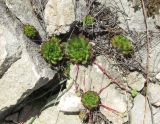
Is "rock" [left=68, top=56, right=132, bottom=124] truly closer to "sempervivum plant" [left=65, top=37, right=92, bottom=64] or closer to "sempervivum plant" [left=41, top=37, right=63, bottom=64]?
"sempervivum plant" [left=65, top=37, right=92, bottom=64]

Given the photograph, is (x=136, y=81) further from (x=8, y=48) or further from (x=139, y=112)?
(x=8, y=48)

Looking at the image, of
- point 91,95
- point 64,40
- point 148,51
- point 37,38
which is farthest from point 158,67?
point 37,38

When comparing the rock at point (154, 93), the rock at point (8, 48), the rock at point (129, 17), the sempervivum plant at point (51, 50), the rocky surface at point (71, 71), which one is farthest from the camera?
the rock at point (129, 17)

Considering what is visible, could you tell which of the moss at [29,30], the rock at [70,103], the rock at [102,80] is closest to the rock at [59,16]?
the moss at [29,30]

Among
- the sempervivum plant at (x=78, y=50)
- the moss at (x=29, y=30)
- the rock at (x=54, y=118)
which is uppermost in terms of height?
the moss at (x=29, y=30)

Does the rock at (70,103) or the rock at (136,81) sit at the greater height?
the rock at (136,81)

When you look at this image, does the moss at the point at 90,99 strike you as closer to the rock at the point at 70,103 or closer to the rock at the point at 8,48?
the rock at the point at 70,103

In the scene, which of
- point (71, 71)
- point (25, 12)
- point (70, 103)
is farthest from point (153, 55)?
point (25, 12)
